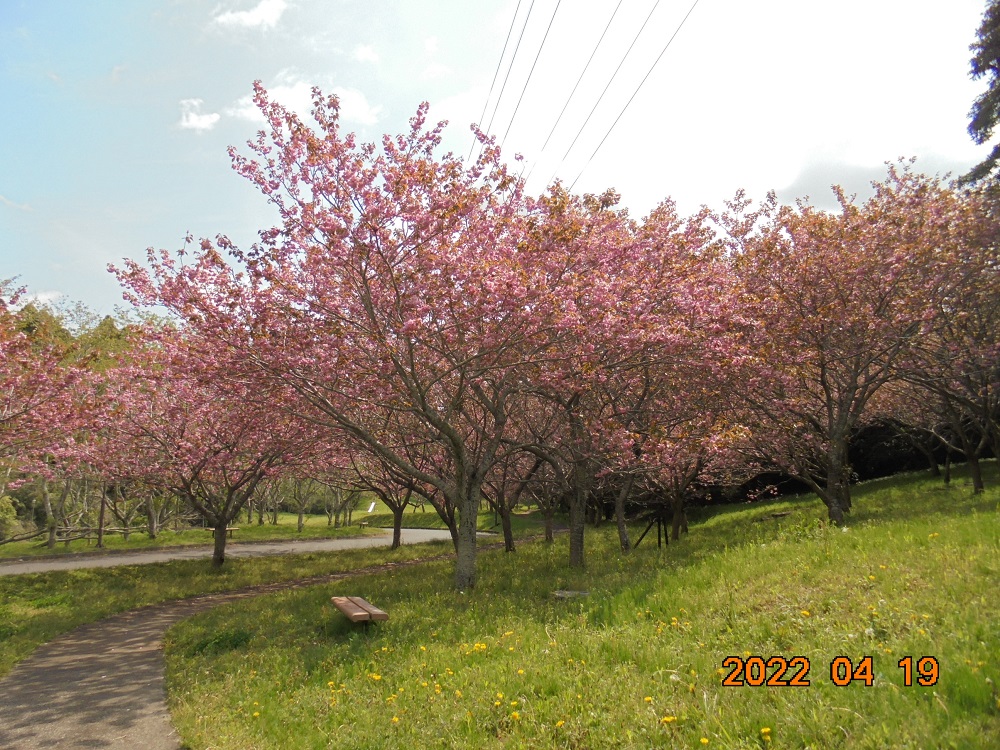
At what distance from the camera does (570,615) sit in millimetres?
7602

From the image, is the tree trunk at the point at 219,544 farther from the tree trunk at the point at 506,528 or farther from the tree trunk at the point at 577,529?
the tree trunk at the point at 577,529

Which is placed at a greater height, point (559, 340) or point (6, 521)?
point (559, 340)

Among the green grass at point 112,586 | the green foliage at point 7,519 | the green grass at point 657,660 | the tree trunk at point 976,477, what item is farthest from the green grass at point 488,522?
the green grass at point 657,660

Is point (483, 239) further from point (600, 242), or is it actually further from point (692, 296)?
point (692, 296)

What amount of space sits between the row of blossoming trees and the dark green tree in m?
2.53

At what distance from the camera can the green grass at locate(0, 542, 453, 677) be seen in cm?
1157

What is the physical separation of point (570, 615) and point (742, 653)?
2.87m

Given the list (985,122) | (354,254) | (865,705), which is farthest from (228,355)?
(985,122)

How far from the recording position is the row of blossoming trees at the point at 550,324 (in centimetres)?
1070

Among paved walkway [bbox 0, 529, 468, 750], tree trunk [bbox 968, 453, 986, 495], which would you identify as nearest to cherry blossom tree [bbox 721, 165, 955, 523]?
tree trunk [bbox 968, 453, 986, 495]

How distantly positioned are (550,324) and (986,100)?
15.5 metres

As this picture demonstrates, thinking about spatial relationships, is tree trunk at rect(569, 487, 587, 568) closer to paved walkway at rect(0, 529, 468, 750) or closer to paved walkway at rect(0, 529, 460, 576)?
paved walkway at rect(0, 529, 468, 750)

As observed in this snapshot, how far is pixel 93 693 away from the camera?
294 inches

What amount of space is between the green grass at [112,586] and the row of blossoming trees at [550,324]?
3124 mm
